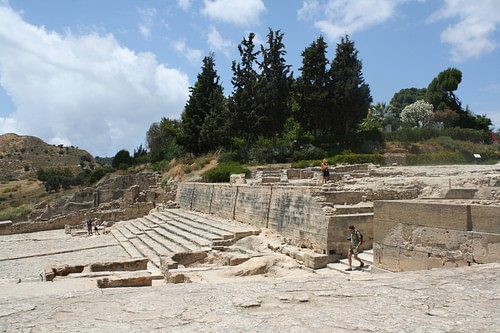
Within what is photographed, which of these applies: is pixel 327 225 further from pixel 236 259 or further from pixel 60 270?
pixel 60 270

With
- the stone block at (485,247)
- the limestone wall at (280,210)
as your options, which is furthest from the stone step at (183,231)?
the stone block at (485,247)

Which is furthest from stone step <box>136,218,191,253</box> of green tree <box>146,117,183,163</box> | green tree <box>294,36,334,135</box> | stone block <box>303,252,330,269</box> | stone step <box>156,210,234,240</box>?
green tree <box>146,117,183,163</box>

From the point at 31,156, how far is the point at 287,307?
92.8m

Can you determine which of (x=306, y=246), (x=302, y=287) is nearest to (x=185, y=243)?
(x=306, y=246)

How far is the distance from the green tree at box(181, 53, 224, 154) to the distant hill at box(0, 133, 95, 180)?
46332 mm

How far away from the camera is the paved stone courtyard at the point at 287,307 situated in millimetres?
3225

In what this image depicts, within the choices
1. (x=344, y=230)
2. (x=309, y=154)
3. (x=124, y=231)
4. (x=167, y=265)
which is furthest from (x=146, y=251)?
(x=309, y=154)

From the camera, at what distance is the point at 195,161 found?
33156 millimetres

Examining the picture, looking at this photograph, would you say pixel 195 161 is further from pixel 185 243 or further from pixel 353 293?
pixel 353 293

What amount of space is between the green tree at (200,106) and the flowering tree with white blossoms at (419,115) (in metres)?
21.5

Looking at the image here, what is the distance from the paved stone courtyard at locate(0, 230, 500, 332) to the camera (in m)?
3.22

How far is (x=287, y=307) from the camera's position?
3676 mm

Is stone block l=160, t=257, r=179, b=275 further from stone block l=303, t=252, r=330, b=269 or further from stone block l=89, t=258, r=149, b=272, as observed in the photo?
stone block l=303, t=252, r=330, b=269

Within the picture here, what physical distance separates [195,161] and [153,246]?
18.0m
